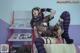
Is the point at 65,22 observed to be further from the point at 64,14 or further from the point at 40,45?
the point at 40,45

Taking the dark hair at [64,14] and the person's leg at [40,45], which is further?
the dark hair at [64,14]

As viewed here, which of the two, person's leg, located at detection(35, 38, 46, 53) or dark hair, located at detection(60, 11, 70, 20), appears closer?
person's leg, located at detection(35, 38, 46, 53)

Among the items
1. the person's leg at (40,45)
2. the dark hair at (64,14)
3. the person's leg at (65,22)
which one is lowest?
the person's leg at (40,45)

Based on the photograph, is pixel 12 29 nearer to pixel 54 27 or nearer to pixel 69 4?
pixel 54 27

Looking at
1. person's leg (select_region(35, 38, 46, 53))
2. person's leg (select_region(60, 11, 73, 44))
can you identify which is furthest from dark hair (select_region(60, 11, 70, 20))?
person's leg (select_region(35, 38, 46, 53))

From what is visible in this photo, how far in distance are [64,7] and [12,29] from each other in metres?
0.45

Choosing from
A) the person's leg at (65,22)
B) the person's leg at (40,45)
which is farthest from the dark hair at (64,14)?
the person's leg at (40,45)

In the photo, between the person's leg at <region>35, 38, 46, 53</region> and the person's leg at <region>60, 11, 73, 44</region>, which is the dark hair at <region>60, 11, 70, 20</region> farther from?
the person's leg at <region>35, 38, 46, 53</region>

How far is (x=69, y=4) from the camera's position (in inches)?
66.7

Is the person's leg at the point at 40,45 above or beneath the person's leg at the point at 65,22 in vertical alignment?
beneath

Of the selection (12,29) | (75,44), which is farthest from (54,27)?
(12,29)

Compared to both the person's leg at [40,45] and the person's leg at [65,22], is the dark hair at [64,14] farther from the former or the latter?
the person's leg at [40,45]

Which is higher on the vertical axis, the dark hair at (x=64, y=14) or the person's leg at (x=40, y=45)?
the dark hair at (x=64, y=14)

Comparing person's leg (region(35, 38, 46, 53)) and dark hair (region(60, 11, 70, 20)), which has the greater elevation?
dark hair (region(60, 11, 70, 20))
